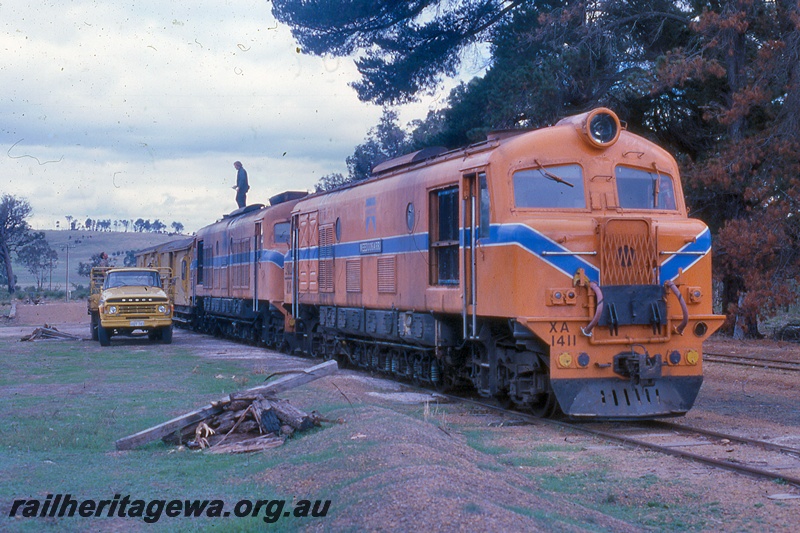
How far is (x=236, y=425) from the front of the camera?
33.1 feet

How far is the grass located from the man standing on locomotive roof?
16.3 m

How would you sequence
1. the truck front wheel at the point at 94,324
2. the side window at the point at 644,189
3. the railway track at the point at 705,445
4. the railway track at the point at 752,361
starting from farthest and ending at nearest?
the truck front wheel at the point at 94,324, the railway track at the point at 752,361, the side window at the point at 644,189, the railway track at the point at 705,445

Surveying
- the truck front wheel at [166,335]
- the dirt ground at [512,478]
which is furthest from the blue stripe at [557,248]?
the truck front wheel at [166,335]

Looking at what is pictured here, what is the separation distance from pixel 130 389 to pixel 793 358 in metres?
14.6

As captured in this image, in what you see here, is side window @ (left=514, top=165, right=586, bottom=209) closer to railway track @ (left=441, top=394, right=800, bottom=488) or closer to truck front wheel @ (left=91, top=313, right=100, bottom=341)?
railway track @ (left=441, top=394, right=800, bottom=488)

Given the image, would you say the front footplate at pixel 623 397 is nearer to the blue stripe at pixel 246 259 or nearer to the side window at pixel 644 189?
the side window at pixel 644 189

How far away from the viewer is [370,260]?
53.5ft

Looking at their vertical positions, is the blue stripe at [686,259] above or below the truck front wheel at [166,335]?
above

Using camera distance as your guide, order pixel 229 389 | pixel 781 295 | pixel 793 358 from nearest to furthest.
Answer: pixel 229 389 → pixel 793 358 → pixel 781 295

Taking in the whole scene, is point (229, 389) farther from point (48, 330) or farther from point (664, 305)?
point (48, 330)

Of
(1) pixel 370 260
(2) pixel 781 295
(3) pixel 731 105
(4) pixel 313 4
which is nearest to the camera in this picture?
(1) pixel 370 260

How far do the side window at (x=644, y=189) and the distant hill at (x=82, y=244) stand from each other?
378ft

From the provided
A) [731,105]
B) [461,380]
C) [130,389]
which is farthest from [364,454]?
[731,105]

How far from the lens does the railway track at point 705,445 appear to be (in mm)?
8594
